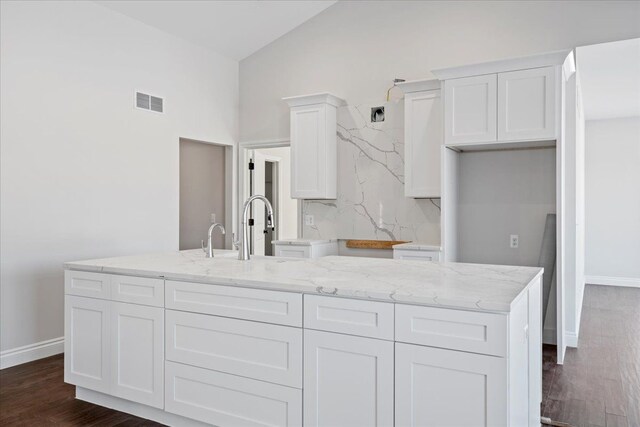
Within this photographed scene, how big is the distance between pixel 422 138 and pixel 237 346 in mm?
2806

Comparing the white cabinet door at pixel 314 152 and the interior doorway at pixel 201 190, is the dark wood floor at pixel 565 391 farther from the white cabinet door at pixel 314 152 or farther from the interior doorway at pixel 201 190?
the white cabinet door at pixel 314 152

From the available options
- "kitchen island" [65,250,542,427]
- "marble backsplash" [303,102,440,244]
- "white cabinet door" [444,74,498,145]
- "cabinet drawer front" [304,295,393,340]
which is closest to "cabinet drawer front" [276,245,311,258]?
"marble backsplash" [303,102,440,244]

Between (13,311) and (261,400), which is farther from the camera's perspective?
(13,311)

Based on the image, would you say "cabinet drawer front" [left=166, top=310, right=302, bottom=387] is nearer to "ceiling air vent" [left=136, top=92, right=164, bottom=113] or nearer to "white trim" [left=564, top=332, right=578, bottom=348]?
"ceiling air vent" [left=136, top=92, right=164, bottom=113]

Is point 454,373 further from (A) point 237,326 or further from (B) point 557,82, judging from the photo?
(B) point 557,82

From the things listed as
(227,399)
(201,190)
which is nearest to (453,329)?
(227,399)

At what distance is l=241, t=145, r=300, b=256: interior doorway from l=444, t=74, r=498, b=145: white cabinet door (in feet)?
8.79

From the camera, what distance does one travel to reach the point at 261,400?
2.24 metres

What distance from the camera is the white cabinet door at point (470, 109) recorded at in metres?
3.87

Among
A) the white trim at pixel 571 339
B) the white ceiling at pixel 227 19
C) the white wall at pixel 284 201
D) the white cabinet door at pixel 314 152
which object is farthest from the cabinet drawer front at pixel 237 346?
the white wall at pixel 284 201

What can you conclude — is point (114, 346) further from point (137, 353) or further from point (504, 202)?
point (504, 202)

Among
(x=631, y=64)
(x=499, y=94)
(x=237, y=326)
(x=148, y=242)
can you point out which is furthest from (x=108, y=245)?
(x=631, y=64)

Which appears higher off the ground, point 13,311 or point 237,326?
point 237,326

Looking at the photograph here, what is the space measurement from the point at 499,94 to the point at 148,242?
135 inches
